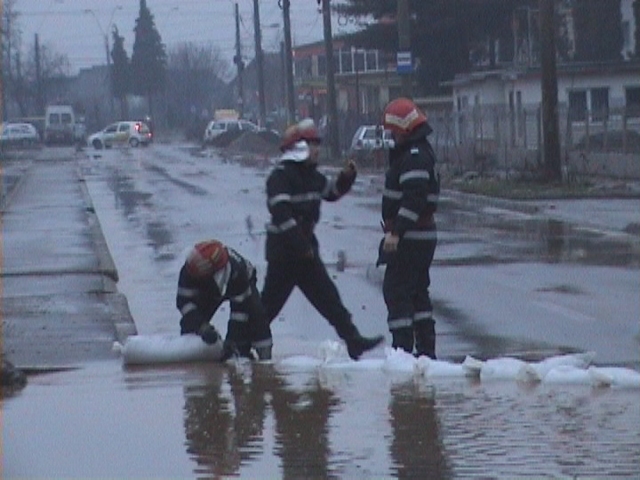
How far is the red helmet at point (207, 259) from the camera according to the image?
1140cm

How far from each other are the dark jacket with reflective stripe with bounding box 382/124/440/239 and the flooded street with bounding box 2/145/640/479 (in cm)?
97

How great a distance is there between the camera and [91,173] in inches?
2105

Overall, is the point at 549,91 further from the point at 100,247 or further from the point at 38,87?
the point at 38,87

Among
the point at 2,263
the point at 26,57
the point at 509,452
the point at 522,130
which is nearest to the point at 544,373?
the point at 509,452

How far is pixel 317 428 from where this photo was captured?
29.0 ft

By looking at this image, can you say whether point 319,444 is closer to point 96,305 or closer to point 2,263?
point 96,305

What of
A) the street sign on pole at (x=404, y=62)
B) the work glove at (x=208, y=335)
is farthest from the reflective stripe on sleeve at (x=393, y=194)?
the street sign on pole at (x=404, y=62)

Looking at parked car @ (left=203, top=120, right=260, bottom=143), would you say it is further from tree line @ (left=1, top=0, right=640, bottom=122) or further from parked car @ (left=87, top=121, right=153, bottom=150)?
tree line @ (left=1, top=0, right=640, bottom=122)

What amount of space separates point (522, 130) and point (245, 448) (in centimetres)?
3635

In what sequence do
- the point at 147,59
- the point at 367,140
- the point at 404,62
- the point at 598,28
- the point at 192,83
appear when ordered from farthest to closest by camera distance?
the point at 192,83, the point at 147,59, the point at 598,28, the point at 367,140, the point at 404,62

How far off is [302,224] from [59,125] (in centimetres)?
9151

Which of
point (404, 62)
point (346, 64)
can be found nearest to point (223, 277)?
point (404, 62)

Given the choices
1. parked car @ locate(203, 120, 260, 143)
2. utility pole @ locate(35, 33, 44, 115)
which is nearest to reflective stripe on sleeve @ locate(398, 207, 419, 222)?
parked car @ locate(203, 120, 260, 143)

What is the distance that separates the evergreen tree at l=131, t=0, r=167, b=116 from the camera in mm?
133375
